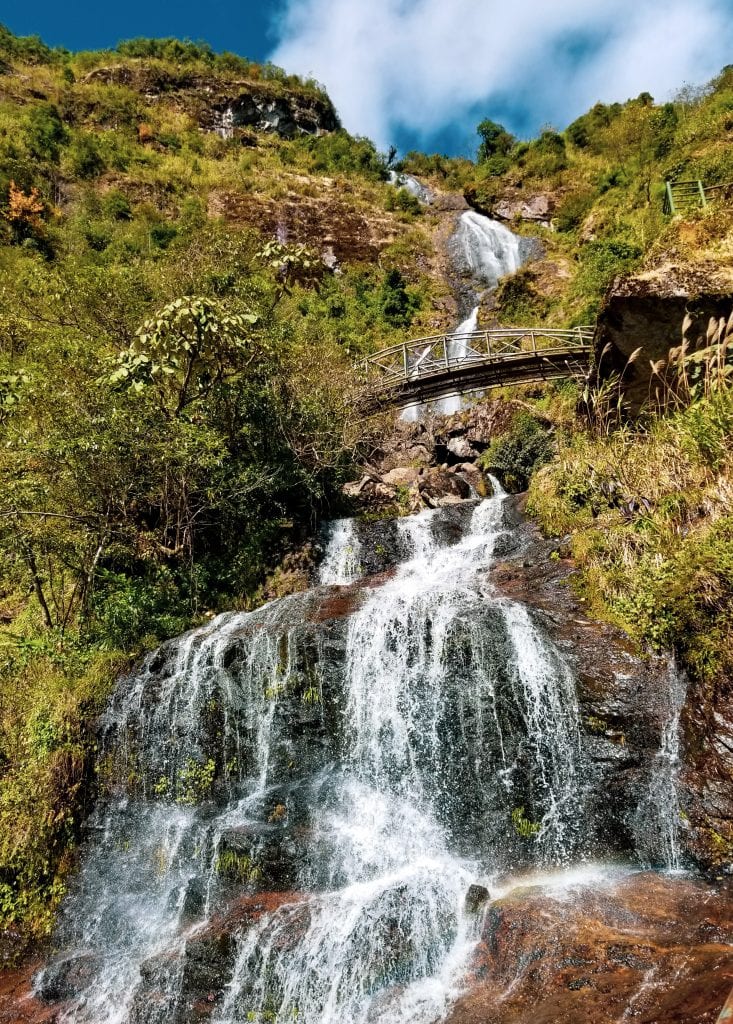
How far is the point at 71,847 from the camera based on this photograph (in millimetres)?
6734

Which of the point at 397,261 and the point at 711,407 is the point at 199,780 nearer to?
the point at 711,407

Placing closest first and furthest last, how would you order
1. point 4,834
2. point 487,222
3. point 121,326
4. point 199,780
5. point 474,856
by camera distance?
point 474,856, point 4,834, point 199,780, point 121,326, point 487,222

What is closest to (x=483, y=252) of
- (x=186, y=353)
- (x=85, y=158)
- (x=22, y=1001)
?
(x=85, y=158)

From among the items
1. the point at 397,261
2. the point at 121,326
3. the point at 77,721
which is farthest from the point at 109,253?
the point at 77,721

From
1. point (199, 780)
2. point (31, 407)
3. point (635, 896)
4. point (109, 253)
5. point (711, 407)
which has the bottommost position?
point (635, 896)

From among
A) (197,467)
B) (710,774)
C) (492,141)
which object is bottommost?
(710,774)

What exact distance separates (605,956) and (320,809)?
10.6ft

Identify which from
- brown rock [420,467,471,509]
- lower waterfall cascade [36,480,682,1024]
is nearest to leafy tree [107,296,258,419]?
lower waterfall cascade [36,480,682,1024]

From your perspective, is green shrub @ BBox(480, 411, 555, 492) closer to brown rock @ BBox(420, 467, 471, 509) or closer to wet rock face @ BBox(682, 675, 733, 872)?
brown rock @ BBox(420, 467, 471, 509)

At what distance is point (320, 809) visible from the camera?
20.9 feet

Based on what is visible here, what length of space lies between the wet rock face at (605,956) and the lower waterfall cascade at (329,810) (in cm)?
35

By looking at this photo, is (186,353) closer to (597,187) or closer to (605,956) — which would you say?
(605,956)

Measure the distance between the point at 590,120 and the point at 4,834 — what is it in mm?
41735

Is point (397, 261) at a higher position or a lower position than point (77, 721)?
higher
